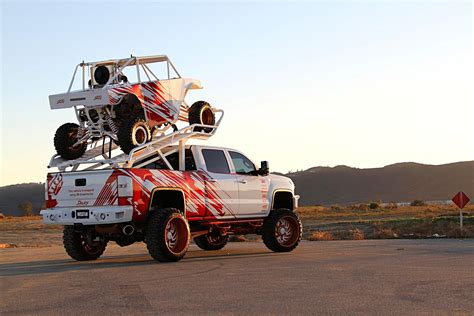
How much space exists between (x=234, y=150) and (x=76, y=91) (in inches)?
148

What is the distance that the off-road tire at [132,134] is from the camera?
13.8 m

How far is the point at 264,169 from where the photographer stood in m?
16.4

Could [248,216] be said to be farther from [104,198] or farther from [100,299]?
[100,299]

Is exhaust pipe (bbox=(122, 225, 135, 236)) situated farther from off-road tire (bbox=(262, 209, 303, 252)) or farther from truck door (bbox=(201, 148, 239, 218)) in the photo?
off-road tire (bbox=(262, 209, 303, 252))

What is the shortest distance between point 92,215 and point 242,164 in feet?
13.8

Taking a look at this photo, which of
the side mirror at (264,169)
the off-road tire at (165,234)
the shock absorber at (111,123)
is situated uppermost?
the shock absorber at (111,123)

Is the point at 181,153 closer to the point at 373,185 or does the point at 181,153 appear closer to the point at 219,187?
the point at 219,187

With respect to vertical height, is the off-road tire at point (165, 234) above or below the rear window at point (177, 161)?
below

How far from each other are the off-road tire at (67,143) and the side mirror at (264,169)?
394 cm

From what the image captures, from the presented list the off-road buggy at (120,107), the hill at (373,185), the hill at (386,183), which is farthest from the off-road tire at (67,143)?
the hill at (386,183)

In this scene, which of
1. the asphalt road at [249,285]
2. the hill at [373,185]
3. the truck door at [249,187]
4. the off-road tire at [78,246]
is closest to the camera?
the asphalt road at [249,285]

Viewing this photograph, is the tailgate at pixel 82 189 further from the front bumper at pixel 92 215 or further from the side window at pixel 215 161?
the side window at pixel 215 161

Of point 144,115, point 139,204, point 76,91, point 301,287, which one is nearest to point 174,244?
point 139,204

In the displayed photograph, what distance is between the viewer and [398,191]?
12156 cm
